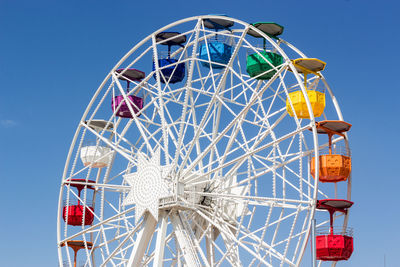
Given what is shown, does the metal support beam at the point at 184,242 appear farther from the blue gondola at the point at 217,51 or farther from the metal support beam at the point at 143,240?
the blue gondola at the point at 217,51

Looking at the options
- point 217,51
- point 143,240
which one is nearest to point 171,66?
point 217,51

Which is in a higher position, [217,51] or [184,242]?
[217,51]

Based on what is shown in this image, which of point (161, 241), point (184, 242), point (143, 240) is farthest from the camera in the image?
point (143, 240)

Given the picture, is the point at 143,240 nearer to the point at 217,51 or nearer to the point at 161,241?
the point at 161,241

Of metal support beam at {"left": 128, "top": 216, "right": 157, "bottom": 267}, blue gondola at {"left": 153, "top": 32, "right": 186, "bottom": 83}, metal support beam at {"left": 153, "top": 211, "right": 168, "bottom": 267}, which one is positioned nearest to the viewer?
metal support beam at {"left": 153, "top": 211, "right": 168, "bottom": 267}

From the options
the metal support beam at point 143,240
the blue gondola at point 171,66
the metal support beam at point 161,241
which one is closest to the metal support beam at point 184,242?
the metal support beam at point 161,241

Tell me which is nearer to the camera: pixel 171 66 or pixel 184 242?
pixel 184 242

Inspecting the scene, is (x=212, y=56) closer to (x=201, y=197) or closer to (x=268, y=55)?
(x=268, y=55)

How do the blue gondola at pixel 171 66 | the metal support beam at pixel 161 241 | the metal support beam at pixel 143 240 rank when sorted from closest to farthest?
the metal support beam at pixel 161 241 → the metal support beam at pixel 143 240 → the blue gondola at pixel 171 66

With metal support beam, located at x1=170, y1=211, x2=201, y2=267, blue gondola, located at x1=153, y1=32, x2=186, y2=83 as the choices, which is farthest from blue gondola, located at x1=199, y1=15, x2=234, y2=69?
metal support beam, located at x1=170, y1=211, x2=201, y2=267

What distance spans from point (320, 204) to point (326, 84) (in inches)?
203

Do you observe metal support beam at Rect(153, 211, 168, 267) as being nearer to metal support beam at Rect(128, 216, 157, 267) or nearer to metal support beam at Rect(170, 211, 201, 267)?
metal support beam at Rect(170, 211, 201, 267)

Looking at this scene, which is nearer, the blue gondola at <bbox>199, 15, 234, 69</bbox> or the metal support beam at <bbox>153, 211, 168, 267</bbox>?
the metal support beam at <bbox>153, 211, 168, 267</bbox>

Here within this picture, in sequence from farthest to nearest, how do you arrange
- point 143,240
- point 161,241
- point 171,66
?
point 171,66, point 143,240, point 161,241
